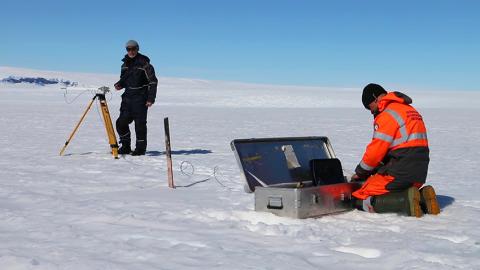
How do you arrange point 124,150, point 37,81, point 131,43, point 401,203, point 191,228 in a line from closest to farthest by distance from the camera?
point 191,228 → point 401,203 → point 131,43 → point 124,150 → point 37,81

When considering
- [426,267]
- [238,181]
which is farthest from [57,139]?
[426,267]

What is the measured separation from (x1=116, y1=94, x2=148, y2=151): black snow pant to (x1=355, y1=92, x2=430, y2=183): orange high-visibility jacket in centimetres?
413

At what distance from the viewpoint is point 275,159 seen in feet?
14.5

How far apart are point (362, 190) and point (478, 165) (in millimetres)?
3980

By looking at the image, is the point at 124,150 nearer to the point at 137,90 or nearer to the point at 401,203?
the point at 137,90

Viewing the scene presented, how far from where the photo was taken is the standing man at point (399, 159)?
3852 mm

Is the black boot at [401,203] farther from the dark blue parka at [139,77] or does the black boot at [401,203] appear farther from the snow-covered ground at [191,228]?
the dark blue parka at [139,77]

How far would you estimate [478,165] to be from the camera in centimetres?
740

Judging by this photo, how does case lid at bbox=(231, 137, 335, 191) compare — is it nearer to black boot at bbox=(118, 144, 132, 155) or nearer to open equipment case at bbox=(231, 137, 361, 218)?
open equipment case at bbox=(231, 137, 361, 218)

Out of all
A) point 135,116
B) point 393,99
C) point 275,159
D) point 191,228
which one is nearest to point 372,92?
point 393,99

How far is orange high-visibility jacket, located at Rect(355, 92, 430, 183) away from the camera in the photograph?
3859 mm

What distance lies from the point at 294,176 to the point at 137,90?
144 inches

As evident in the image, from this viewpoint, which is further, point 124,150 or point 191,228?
point 124,150

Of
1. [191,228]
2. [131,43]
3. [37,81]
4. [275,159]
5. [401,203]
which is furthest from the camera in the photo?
[37,81]
